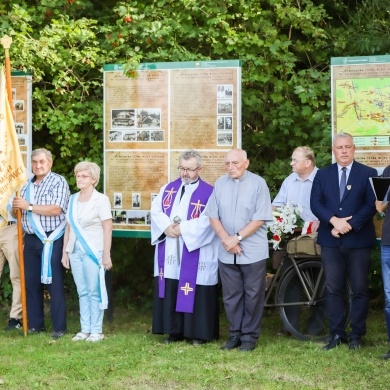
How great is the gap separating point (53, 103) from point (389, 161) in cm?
394

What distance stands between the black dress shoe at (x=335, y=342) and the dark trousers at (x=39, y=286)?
2564 mm

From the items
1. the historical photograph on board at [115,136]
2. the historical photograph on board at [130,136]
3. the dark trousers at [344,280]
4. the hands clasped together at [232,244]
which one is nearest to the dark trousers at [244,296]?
the hands clasped together at [232,244]

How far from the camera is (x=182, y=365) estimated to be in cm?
698

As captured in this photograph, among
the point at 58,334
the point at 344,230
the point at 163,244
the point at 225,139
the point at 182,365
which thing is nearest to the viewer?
the point at 182,365

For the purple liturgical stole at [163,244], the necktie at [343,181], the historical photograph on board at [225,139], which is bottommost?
the purple liturgical stole at [163,244]

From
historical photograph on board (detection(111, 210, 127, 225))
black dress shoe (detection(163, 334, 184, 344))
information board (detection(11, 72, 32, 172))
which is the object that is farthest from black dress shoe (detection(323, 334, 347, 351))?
information board (detection(11, 72, 32, 172))

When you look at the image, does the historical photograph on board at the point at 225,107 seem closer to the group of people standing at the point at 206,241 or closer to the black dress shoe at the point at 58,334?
the group of people standing at the point at 206,241

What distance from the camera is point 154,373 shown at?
6754 mm

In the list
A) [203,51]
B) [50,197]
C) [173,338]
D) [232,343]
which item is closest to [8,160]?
[50,197]

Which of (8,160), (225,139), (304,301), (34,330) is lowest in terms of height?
(34,330)

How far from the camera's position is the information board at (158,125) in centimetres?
850

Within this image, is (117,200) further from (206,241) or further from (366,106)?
(366,106)

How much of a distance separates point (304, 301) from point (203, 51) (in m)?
3.42

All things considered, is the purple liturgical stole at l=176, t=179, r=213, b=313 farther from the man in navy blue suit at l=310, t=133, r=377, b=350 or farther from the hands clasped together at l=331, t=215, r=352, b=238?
the hands clasped together at l=331, t=215, r=352, b=238
